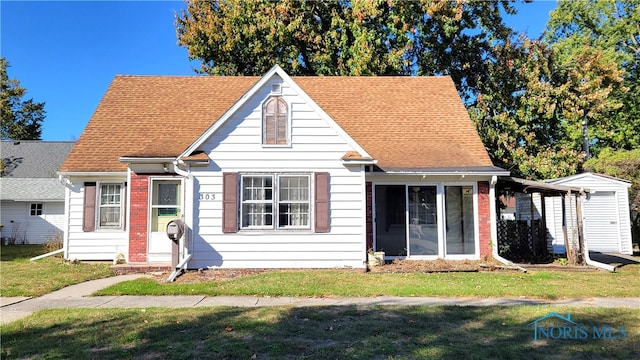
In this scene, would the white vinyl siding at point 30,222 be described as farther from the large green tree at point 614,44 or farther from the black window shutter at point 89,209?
the large green tree at point 614,44

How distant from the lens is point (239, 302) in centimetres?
729

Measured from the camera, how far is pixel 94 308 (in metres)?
6.86

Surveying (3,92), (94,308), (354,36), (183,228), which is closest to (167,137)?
(183,228)

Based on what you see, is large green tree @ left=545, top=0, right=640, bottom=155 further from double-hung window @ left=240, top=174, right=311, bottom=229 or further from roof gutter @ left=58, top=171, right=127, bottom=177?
roof gutter @ left=58, top=171, right=127, bottom=177

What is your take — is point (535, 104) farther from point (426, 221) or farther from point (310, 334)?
point (310, 334)

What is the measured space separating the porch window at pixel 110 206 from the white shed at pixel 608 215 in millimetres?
17383

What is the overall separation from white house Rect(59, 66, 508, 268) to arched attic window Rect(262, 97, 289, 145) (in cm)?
3

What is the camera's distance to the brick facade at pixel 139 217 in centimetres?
1158

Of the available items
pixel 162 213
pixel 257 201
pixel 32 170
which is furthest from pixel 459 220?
pixel 32 170

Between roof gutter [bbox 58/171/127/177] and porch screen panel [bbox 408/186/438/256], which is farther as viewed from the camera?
porch screen panel [bbox 408/186/438/256]

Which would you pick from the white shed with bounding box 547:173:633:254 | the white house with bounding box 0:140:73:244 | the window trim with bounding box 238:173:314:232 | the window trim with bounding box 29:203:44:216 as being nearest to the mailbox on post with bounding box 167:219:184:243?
the window trim with bounding box 238:173:314:232

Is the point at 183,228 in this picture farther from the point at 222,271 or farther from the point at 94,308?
the point at 94,308

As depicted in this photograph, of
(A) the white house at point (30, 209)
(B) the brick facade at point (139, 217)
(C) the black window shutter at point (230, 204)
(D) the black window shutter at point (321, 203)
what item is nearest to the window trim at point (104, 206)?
(B) the brick facade at point (139, 217)

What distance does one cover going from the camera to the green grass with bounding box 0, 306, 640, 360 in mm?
4629
